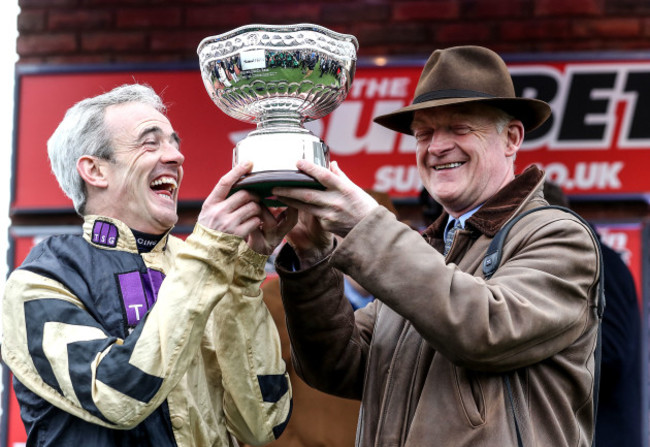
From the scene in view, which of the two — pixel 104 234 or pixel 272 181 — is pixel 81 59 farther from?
pixel 272 181

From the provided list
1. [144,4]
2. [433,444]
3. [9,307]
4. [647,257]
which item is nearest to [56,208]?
[144,4]

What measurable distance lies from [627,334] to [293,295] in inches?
57.6

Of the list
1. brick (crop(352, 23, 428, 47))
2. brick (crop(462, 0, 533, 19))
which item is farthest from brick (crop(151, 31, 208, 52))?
brick (crop(462, 0, 533, 19))

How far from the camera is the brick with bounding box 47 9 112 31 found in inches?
206

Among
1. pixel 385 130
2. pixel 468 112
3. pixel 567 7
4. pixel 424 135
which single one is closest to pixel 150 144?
pixel 424 135

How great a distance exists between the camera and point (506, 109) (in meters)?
2.71

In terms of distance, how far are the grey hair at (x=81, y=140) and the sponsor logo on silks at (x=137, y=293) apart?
0.32m

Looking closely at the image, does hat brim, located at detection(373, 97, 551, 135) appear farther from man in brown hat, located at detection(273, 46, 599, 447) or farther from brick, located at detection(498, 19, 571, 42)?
brick, located at detection(498, 19, 571, 42)

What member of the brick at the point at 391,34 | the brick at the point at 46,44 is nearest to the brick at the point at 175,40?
the brick at the point at 46,44

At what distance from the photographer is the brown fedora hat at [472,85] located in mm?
2654

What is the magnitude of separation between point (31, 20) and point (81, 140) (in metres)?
2.70

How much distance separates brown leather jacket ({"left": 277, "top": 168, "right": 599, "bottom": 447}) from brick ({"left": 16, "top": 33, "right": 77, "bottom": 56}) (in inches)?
128

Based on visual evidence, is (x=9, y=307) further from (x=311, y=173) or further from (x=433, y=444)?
(x=433, y=444)

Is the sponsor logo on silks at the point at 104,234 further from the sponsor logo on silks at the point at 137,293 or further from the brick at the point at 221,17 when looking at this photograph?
the brick at the point at 221,17
